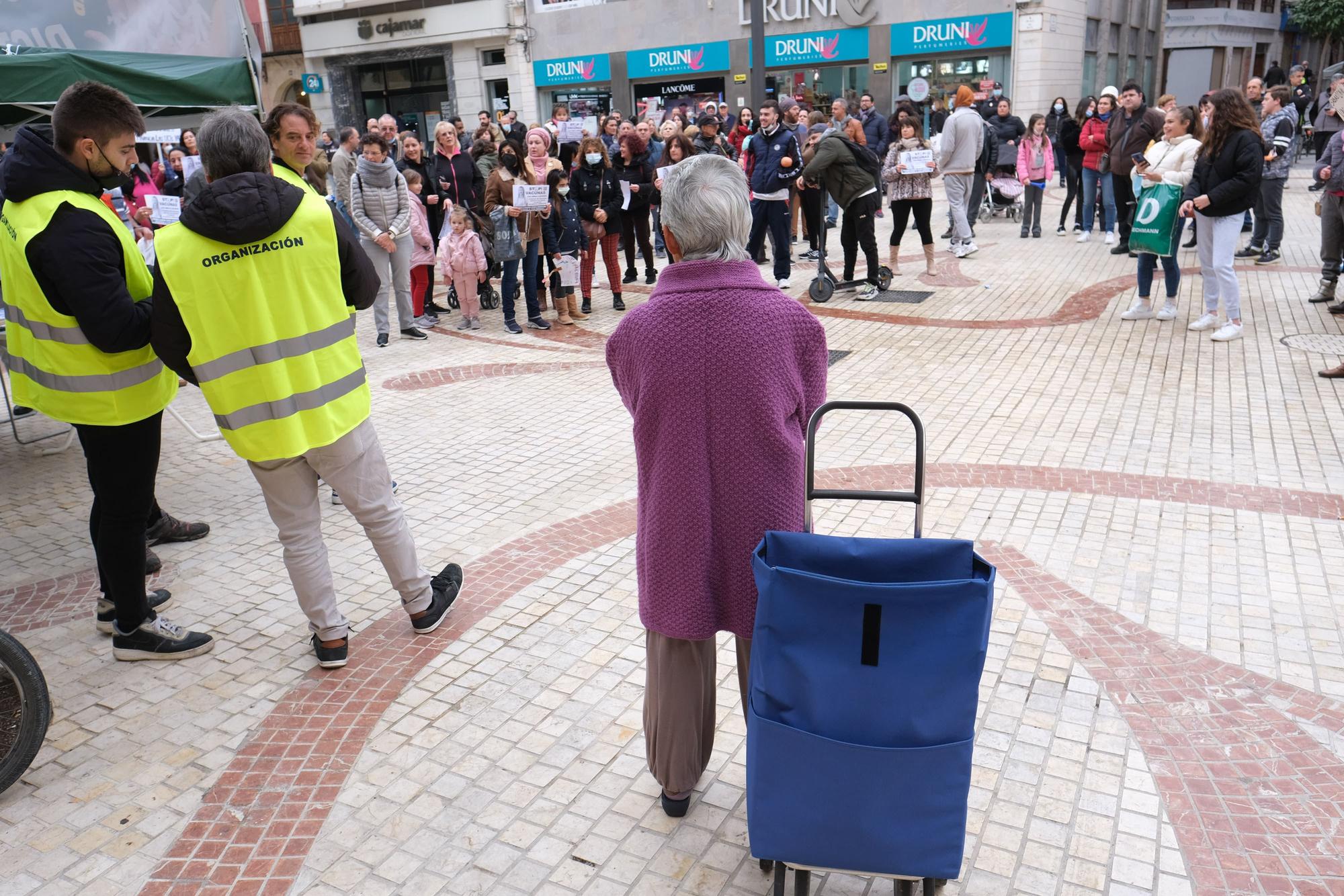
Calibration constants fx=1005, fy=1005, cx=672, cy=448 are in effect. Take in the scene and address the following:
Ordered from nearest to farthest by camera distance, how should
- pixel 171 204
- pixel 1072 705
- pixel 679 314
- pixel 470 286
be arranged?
pixel 679 314 → pixel 1072 705 → pixel 171 204 → pixel 470 286

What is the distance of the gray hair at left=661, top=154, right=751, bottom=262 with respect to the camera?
2.54 m

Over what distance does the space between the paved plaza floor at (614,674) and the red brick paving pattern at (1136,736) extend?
0.01 metres

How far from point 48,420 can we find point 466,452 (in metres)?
3.66

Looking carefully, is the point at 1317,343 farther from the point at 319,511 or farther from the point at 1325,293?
the point at 319,511

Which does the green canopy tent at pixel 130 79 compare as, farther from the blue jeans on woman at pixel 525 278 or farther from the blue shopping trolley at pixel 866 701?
the blue shopping trolley at pixel 866 701

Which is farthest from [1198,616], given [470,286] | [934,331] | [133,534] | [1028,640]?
[470,286]

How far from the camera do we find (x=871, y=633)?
2.14 m

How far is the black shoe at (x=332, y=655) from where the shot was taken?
3979 mm

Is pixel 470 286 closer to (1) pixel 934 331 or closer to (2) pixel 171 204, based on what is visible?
(2) pixel 171 204

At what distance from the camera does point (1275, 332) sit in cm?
867

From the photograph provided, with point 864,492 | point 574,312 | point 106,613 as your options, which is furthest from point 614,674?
point 574,312

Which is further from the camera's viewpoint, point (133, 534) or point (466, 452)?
point (466, 452)

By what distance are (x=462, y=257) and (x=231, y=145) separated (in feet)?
23.0

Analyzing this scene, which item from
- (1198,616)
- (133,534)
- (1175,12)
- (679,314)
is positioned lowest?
(1198,616)
